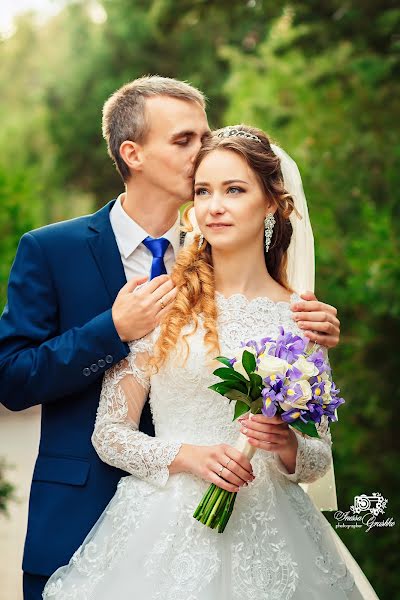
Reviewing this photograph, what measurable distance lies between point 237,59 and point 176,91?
7.89 metres

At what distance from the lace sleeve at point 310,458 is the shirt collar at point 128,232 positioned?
3.19 ft

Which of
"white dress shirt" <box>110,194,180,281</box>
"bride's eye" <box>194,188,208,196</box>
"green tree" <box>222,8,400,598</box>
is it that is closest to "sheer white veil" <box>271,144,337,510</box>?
"bride's eye" <box>194,188,208,196</box>

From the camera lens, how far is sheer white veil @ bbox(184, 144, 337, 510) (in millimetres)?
3650

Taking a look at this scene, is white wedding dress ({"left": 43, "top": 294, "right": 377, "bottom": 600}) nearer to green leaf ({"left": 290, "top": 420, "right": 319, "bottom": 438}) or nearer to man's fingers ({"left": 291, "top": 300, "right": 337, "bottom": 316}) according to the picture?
man's fingers ({"left": 291, "top": 300, "right": 337, "bottom": 316})

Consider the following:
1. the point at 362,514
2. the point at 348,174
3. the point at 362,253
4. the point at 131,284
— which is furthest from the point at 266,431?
the point at 348,174

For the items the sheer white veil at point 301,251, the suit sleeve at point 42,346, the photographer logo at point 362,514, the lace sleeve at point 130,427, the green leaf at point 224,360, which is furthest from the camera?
the photographer logo at point 362,514

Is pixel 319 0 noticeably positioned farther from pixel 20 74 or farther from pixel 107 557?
pixel 20 74

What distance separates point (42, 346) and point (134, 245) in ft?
2.03

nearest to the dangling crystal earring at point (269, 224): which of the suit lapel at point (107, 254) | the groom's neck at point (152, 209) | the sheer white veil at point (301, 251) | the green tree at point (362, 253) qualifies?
the sheer white veil at point (301, 251)

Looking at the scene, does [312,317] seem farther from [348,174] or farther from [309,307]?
[348,174]

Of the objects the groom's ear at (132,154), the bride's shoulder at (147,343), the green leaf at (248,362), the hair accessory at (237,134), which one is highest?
the groom's ear at (132,154)

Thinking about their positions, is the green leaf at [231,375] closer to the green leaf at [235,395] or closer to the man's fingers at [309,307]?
the green leaf at [235,395]

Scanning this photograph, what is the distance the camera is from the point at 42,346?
346 centimetres

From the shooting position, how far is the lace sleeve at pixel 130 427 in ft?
10.8
